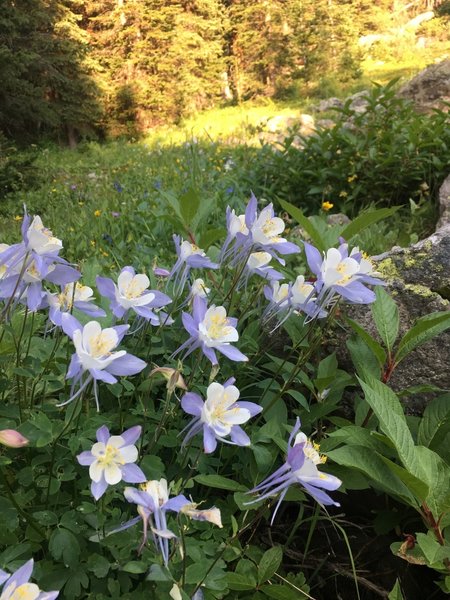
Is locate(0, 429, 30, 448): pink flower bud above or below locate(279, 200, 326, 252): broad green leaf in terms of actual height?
above

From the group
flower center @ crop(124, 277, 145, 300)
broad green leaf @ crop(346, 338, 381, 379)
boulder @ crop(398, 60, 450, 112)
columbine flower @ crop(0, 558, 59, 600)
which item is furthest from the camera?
boulder @ crop(398, 60, 450, 112)

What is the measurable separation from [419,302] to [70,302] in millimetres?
968

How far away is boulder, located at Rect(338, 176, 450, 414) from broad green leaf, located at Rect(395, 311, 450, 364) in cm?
21

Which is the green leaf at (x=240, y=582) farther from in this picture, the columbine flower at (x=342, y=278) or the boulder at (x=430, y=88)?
the boulder at (x=430, y=88)

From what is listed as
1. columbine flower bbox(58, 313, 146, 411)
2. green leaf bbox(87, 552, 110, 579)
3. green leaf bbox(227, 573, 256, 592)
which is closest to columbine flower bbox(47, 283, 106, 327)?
columbine flower bbox(58, 313, 146, 411)

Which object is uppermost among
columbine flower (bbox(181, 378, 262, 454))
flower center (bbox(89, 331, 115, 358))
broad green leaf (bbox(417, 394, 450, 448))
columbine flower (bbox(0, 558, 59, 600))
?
flower center (bbox(89, 331, 115, 358))

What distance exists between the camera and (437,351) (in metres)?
1.38

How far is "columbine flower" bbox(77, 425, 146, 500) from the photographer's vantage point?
68 centimetres

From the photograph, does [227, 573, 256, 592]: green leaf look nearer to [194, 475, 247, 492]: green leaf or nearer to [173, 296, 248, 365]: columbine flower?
[194, 475, 247, 492]: green leaf

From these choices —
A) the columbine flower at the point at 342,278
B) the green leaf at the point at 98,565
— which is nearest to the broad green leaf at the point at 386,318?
the columbine flower at the point at 342,278

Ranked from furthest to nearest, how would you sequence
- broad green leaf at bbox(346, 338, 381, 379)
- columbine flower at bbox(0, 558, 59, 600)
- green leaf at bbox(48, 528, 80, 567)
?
1. broad green leaf at bbox(346, 338, 381, 379)
2. green leaf at bbox(48, 528, 80, 567)
3. columbine flower at bbox(0, 558, 59, 600)

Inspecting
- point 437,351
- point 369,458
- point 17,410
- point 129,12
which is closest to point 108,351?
point 17,410

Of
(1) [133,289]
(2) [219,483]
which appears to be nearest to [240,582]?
(2) [219,483]

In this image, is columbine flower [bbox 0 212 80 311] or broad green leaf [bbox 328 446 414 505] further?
broad green leaf [bbox 328 446 414 505]
